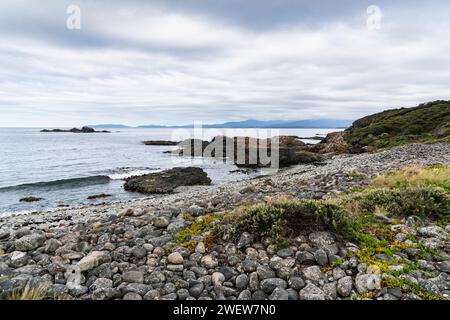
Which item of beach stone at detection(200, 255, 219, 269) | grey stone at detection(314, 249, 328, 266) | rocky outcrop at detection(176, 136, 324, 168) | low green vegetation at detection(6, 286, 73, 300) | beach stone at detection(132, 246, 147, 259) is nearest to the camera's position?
low green vegetation at detection(6, 286, 73, 300)

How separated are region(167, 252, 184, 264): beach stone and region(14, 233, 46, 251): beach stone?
3.12m

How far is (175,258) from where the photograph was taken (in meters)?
5.51

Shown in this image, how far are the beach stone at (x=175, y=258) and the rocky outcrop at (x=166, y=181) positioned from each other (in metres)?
22.1

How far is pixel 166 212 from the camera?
28.3 feet

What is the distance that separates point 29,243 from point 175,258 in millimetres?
3379

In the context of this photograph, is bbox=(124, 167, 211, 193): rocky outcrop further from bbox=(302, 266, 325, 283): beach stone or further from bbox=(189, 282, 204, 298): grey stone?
bbox=(302, 266, 325, 283): beach stone

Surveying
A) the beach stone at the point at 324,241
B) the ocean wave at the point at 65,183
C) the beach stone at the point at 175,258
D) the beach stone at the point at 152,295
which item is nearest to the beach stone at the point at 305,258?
the beach stone at the point at 324,241

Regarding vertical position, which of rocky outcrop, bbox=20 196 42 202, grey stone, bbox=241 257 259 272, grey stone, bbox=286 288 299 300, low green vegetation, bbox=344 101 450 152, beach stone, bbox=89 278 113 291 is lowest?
rocky outcrop, bbox=20 196 42 202

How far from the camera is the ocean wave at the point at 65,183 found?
28.4 m

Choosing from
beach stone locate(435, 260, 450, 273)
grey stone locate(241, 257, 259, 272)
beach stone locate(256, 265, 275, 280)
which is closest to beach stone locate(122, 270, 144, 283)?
grey stone locate(241, 257, 259, 272)

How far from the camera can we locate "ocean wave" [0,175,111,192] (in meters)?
28.4

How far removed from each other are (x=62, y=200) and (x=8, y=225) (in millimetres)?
8039

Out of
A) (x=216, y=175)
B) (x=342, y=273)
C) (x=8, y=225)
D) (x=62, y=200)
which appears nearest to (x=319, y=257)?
(x=342, y=273)

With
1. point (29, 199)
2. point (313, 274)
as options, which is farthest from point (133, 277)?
point (29, 199)
